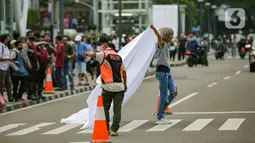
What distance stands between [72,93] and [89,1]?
104045mm

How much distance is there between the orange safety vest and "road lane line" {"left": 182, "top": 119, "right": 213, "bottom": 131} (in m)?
1.66

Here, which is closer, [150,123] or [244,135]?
[244,135]

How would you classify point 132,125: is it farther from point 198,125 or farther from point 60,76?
point 60,76

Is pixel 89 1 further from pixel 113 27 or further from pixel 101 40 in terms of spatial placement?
pixel 101 40

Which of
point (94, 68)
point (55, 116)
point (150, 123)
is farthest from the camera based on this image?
point (94, 68)

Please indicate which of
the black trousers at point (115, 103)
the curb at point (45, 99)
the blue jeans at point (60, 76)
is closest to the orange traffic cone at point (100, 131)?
the black trousers at point (115, 103)

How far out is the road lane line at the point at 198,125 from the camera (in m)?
16.6

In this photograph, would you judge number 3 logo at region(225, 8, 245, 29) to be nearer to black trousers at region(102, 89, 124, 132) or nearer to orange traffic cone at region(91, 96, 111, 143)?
black trousers at region(102, 89, 124, 132)

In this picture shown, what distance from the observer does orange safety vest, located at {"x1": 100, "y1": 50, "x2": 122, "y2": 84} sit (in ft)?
53.1

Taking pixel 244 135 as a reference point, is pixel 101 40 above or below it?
above

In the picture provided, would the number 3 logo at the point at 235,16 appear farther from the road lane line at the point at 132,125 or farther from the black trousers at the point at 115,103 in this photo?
the black trousers at the point at 115,103

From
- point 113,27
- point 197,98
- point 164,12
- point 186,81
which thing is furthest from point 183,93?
point 113,27

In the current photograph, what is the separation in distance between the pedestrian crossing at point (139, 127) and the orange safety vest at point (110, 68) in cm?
112

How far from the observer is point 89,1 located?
435ft
